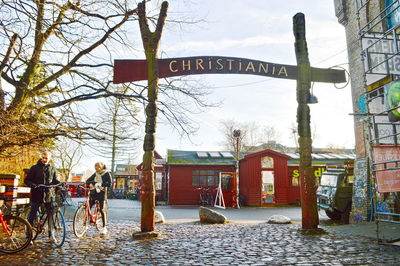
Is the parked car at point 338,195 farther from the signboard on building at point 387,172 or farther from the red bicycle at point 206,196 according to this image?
the red bicycle at point 206,196

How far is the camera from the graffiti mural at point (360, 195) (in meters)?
11.6

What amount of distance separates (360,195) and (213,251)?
26.7 feet

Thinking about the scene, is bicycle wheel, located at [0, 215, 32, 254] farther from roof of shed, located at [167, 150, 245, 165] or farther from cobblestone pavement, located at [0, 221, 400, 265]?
roof of shed, located at [167, 150, 245, 165]

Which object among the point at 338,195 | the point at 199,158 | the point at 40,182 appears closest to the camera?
the point at 40,182

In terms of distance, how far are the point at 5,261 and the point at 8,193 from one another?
4.11 meters

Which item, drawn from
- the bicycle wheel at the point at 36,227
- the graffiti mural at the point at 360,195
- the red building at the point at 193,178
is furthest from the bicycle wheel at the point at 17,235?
the red building at the point at 193,178

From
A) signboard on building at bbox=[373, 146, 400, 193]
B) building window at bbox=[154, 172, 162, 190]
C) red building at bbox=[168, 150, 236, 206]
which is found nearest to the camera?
signboard on building at bbox=[373, 146, 400, 193]

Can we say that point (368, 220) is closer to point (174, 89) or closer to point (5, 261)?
point (174, 89)

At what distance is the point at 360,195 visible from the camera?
1190 cm

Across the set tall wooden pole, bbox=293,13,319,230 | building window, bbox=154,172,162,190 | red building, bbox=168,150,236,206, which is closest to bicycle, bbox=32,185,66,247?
tall wooden pole, bbox=293,13,319,230

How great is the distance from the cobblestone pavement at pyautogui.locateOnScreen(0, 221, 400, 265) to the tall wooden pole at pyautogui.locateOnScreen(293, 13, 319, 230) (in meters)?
0.68

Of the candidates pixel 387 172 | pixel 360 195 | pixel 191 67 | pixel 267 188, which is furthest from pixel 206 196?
pixel 387 172

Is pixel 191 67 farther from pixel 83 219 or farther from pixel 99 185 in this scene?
Result: pixel 83 219

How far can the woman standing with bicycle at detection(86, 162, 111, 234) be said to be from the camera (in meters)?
8.56
